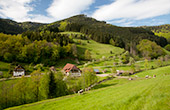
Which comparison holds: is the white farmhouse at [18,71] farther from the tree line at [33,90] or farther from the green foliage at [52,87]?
the green foliage at [52,87]

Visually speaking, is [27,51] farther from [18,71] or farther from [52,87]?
[52,87]

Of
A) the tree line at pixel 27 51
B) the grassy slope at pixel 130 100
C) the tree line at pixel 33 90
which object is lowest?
the tree line at pixel 33 90

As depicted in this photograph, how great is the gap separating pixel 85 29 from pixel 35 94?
486 feet

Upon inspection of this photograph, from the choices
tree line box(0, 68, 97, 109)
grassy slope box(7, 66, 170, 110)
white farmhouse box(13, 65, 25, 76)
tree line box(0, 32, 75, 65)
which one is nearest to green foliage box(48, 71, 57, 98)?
tree line box(0, 68, 97, 109)

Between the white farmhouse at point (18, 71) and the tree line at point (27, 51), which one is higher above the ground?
the tree line at point (27, 51)

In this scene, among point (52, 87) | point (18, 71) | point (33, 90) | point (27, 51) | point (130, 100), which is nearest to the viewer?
point (130, 100)

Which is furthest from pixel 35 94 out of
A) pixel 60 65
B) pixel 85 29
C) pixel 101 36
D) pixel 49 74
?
pixel 85 29

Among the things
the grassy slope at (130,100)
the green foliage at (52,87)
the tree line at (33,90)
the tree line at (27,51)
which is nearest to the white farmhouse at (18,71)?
the tree line at (27,51)

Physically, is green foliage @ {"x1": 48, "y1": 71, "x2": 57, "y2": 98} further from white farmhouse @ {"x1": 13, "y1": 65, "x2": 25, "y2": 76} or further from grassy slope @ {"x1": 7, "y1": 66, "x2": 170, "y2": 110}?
white farmhouse @ {"x1": 13, "y1": 65, "x2": 25, "y2": 76}

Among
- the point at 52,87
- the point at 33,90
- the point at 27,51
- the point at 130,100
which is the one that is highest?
the point at 27,51

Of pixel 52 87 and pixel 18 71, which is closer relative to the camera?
pixel 52 87

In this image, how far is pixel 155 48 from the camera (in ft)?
387

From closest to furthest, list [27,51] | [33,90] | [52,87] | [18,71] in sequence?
[33,90], [52,87], [18,71], [27,51]

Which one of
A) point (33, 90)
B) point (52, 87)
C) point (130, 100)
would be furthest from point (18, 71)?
point (130, 100)
